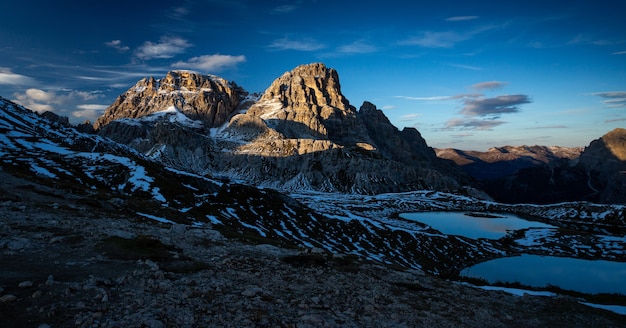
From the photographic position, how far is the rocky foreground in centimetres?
1118

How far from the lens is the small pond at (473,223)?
138 m

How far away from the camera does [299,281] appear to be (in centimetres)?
1773

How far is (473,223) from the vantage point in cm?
16112

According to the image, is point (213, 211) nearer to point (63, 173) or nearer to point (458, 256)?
point (63, 173)

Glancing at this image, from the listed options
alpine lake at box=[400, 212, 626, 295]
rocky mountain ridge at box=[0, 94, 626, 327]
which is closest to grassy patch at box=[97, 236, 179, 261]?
rocky mountain ridge at box=[0, 94, 626, 327]

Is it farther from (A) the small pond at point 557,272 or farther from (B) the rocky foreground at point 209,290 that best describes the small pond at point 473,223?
(B) the rocky foreground at point 209,290

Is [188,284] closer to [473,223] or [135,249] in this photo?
[135,249]

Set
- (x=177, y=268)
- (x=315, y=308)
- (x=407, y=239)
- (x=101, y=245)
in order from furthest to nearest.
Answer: (x=407, y=239) < (x=101, y=245) < (x=177, y=268) < (x=315, y=308)

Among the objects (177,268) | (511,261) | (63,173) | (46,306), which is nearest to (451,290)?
(177,268)

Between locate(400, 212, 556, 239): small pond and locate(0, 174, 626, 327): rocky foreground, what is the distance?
123 meters

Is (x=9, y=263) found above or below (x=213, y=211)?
above

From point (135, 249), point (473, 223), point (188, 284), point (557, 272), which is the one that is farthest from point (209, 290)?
point (473, 223)

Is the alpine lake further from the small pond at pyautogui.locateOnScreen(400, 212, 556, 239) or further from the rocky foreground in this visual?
the rocky foreground

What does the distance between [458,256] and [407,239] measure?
15365mm
